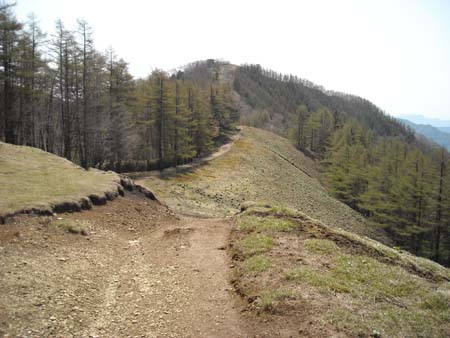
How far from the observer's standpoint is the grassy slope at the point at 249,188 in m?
34.5

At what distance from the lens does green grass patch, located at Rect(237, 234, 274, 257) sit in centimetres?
1278

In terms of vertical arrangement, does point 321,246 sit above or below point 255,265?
above

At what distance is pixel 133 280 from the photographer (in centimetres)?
1152

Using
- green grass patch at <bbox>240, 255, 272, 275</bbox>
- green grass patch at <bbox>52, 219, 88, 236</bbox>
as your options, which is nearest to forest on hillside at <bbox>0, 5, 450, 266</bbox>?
green grass patch at <bbox>52, 219, 88, 236</bbox>

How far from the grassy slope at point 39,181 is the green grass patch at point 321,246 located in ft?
37.4

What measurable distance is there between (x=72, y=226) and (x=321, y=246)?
34.2 feet

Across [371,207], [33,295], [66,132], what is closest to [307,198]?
[371,207]

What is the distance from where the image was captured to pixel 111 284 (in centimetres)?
1095

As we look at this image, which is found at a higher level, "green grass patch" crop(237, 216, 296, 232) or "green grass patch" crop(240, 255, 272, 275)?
"green grass patch" crop(237, 216, 296, 232)

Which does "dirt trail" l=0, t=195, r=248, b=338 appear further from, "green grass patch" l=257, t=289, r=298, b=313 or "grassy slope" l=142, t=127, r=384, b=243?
"grassy slope" l=142, t=127, r=384, b=243

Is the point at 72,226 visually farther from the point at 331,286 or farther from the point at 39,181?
the point at 331,286

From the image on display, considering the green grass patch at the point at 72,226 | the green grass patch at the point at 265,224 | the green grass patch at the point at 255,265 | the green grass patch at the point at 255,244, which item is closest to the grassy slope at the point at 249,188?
the green grass patch at the point at 265,224

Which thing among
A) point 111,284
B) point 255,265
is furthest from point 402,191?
point 111,284

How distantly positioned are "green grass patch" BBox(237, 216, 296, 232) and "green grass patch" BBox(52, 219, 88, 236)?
707 cm
